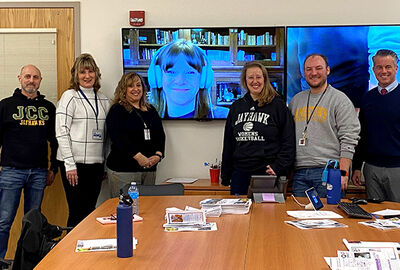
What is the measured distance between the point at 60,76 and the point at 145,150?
4.18 ft

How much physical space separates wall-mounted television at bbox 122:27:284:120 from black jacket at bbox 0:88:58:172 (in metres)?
0.95

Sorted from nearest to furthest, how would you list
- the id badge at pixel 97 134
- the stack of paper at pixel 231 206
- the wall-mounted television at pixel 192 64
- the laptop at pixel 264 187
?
the stack of paper at pixel 231 206 < the laptop at pixel 264 187 < the id badge at pixel 97 134 < the wall-mounted television at pixel 192 64

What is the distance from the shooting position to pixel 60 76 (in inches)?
193

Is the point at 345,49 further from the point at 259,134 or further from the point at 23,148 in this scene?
the point at 23,148

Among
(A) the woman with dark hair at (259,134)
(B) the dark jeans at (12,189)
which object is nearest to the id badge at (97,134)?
(B) the dark jeans at (12,189)

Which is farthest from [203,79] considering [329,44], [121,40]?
[329,44]

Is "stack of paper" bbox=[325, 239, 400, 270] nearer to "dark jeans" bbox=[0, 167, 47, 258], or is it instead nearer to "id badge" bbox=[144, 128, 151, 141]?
"id badge" bbox=[144, 128, 151, 141]

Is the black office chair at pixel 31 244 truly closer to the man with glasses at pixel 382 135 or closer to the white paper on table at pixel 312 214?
the white paper on table at pixel 312 214

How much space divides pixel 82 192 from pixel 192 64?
1555 mm

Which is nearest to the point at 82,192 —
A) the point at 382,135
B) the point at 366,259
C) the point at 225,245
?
the point at 225,245

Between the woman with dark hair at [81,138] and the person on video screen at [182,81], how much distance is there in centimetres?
59

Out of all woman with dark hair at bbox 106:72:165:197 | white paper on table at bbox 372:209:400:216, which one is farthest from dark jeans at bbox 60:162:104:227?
white paper on table at bbox 372:209:400:216

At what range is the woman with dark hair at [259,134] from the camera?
12.6ft

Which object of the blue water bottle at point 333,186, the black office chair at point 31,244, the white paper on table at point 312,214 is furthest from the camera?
the blue water bottle at point 333,186
